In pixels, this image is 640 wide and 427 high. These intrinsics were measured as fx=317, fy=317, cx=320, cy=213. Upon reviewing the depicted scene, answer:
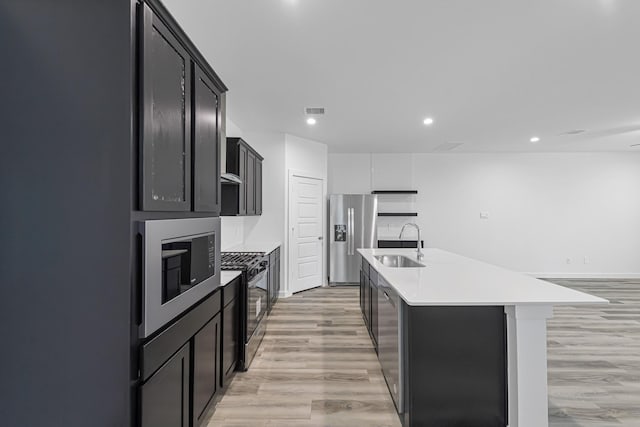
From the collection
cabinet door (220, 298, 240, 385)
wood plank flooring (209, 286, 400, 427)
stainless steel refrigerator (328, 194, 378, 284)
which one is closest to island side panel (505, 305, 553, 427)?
wood plank flooring (209, 286, 400, 427)

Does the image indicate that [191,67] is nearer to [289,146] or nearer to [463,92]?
[463,92]

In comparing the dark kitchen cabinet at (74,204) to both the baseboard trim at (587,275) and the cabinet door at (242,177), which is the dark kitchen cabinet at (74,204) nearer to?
the cabinet door at (242,177)

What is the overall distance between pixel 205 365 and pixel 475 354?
1551mm

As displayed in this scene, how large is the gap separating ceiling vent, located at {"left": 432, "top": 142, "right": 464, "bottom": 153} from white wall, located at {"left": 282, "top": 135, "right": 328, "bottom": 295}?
7.47 ft

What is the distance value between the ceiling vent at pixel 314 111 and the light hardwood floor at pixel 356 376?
266 centimetres

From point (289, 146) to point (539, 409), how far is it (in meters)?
4.57

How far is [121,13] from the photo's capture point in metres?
1.10

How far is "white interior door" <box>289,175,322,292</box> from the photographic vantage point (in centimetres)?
534

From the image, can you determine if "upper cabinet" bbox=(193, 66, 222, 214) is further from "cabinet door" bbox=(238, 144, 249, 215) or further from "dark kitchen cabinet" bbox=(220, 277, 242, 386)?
"cabinet door" bbox=(238, 144, 249, 215)

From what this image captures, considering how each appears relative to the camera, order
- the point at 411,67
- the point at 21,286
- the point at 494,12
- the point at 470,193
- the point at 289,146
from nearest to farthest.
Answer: the point at 21,286 → the point at 494,12 → the point at 411,67 → the point at 289,146 → the point at 470,193

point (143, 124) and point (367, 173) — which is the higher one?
point (367, 173)

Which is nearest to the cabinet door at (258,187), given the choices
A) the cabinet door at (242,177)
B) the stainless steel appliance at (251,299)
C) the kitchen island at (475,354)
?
the cabinet door at (242,177)

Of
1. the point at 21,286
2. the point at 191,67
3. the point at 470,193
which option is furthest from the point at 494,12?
the point at 470,193

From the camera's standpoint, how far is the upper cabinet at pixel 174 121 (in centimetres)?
119
